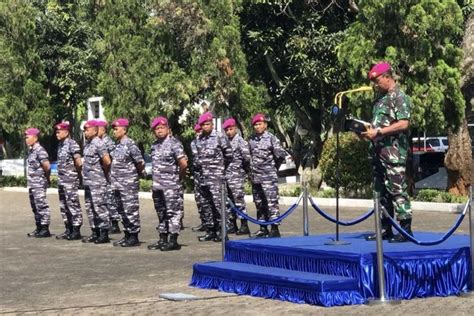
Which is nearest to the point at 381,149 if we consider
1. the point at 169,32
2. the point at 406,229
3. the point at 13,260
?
the point at 406,229

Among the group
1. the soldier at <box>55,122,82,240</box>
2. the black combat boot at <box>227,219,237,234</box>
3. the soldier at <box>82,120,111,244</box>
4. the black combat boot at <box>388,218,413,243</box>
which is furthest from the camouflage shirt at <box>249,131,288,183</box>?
the black combat boot at <box>388,218,413,243</box>

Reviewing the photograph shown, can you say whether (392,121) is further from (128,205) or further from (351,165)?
(351,165)

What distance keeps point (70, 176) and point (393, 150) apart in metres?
7.37

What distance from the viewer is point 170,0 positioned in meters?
28.3

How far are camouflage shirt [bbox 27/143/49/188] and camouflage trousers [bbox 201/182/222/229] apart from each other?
2.75 meters

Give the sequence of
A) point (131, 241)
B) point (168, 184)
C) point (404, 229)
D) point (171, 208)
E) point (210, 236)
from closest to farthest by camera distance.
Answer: point (404, 229) < point (171, 208) < point (168, 184) < point (131, 241) < point (210, 236)

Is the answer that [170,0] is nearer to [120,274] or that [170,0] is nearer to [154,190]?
[154,190]

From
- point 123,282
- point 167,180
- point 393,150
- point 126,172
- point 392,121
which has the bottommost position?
point 123,282

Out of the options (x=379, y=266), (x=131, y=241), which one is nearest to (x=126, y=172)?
(x=131, y=241)

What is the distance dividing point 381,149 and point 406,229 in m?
0.86

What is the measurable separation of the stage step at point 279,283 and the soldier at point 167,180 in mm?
2840

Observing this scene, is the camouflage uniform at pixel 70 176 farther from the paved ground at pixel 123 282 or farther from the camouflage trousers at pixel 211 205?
the camouflage trousers at pixel 211 205

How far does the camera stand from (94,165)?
15.6m

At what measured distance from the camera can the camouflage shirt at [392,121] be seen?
9945mm
